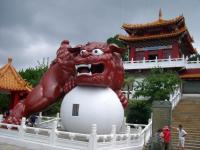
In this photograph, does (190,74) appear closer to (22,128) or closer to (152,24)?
(152,24)

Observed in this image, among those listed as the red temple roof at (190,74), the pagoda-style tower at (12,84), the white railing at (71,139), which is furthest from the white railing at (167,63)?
the white railing at (71,139)

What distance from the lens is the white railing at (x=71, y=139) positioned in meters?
11.3

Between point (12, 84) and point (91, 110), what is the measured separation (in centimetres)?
812

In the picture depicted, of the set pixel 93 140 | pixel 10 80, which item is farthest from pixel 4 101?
pixel 93 140

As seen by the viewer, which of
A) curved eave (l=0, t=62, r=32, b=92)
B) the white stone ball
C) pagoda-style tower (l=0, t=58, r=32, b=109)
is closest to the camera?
the white stone ball

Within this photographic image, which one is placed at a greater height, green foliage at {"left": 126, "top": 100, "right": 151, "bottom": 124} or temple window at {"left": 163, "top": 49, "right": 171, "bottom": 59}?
temple window at {"left": 163, "top": 49, "right": 171, "bottom": 59}

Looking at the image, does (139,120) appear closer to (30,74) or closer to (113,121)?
(113,121)

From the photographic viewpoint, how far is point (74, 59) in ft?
43.4

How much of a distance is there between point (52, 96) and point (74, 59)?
Result: 87.1 inches

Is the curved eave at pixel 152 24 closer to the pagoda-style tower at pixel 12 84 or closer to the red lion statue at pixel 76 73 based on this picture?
the pagoda-style tower at pixel 12 84

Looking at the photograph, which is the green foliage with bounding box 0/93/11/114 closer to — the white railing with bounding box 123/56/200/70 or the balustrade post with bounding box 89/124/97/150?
the white railing with bounding box 123/56/200/70

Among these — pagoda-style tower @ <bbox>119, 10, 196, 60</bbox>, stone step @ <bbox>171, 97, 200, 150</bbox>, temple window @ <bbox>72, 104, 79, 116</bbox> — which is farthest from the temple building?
temple window @ <bbox>72, 104, 79, 116</bbox>

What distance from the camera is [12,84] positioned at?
18.7 metres

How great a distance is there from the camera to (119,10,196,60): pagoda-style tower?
101 ft
